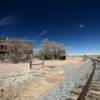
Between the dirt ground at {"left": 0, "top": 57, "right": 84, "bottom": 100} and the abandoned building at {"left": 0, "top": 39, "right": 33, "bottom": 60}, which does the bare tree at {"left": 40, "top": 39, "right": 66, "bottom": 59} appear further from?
the dirt ground at {"left": 0, "top": 57, "right": 84, "bottom": 100}

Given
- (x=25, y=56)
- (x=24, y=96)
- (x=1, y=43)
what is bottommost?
(x=24, y=96)

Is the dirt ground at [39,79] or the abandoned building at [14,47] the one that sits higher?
the abandoned building at [14,47]

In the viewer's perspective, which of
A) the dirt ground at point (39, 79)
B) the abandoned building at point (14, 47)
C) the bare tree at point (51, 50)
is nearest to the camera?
the dirt ground at point (39, 79)

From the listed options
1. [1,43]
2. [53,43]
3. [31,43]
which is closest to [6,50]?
[1,43]

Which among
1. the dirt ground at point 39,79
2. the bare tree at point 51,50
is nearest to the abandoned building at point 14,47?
the bare tree at point 51,50

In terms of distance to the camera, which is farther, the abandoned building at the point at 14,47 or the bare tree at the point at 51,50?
the bare tree at the point at 51,50

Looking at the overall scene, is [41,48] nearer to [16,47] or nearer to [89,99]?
[16,47]

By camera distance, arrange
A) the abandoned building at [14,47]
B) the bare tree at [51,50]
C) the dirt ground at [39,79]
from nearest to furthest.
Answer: the dirt ground at [39,79]
the abandoned building at [14,47]
the bare tree at [51,50]

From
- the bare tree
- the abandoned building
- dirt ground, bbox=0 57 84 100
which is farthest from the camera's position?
the bare tree

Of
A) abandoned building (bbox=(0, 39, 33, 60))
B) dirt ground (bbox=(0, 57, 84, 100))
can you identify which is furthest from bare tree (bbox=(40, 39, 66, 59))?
dirt ground (bbox=(0, 57, 84, 100))

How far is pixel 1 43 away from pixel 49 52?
29454mm

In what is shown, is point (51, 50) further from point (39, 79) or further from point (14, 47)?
point (39, 79)

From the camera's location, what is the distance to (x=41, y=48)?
81.7 m

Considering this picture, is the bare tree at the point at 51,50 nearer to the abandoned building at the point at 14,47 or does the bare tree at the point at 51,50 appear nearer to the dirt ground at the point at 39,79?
the abandoned building at the point at 14,47
